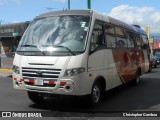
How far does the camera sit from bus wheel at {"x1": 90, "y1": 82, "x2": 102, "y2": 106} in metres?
8.58

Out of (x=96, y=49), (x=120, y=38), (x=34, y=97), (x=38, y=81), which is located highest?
(x=120, y=38)

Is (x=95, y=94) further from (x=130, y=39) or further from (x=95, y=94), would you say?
(x=130, y=39)

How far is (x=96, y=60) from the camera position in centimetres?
867

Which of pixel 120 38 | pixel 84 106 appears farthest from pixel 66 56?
pixel 120 38

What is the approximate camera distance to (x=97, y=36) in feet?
28.9

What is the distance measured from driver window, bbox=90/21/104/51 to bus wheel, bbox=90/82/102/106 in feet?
3.59

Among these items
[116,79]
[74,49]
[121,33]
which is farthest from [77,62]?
[121,33]

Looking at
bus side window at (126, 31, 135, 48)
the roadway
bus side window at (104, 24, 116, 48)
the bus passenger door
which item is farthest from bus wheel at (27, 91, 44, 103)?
bus side window at (126, 31, 135, 48)

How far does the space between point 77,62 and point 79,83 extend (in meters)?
0.53

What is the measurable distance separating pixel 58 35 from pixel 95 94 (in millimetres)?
1994

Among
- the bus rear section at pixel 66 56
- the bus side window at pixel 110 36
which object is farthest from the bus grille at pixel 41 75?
the bus side window at pixel 110 36

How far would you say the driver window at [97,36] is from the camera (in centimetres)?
845

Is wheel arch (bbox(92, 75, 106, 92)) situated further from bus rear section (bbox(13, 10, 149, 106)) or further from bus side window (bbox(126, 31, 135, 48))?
bus side window (bbox(126, 31, 135, 48))

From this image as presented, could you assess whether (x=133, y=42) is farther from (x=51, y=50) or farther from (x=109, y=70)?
(x=51, y=50)
